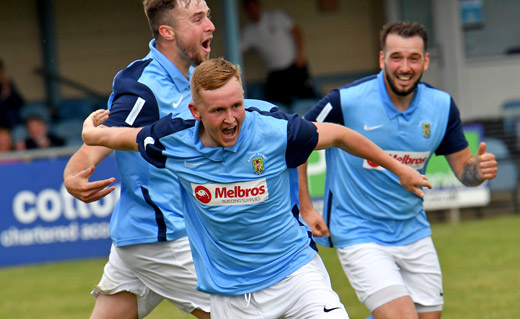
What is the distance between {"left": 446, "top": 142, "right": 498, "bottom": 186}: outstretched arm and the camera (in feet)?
17.1

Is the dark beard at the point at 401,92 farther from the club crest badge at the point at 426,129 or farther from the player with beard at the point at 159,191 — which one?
the player with beard at the point at 159,191

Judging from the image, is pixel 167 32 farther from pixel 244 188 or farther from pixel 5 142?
pixel 5 142

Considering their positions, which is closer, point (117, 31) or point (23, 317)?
point (23, 317)

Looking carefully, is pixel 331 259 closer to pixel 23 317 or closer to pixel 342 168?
pixel 23 317

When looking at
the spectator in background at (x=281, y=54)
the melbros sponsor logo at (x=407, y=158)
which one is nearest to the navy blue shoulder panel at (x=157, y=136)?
the melbros sponsor logo at (x=407, y=158)

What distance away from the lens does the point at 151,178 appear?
4887 mm

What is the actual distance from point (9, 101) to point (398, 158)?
10.8 m

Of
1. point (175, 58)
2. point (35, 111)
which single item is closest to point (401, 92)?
point (175, 58)

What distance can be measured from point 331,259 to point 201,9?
605cm

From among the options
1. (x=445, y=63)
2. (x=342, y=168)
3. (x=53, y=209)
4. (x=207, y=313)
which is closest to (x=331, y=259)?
(x=53, y=209)

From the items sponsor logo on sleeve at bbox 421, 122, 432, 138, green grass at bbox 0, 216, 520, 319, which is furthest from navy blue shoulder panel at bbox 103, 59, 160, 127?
green grass at bbox 0, 216, 520, 319

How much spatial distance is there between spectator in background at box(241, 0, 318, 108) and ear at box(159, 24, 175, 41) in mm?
10155

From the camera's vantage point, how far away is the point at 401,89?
17.9 ft

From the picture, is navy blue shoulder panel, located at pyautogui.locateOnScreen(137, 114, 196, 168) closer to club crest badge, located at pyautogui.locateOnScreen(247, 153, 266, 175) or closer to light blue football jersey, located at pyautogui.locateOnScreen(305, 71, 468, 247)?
club crest badge, located at pyautogui.locateOnScreen(247, 153, 266, 175)
